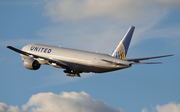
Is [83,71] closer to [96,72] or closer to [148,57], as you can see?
[96,72]

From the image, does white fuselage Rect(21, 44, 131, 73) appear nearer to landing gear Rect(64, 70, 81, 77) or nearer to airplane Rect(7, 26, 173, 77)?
airplane Rect(7, 26, 173, 77)

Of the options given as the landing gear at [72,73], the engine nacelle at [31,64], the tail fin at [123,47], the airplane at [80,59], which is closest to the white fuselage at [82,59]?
the airplane at [80,59]

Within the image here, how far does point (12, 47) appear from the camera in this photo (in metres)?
41.3

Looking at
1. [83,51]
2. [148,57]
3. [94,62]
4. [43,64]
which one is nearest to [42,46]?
[43,64]

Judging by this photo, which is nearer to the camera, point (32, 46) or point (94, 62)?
point (94, 62)

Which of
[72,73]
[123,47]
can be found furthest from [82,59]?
[123,47]

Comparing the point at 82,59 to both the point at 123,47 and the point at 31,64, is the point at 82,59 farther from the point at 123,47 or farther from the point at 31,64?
the point at 31,64

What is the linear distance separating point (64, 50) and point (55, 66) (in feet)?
13.1

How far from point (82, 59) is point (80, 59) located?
1.35 ft

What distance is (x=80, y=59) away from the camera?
45.8 metres

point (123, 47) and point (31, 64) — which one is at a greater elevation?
point (123, 47)

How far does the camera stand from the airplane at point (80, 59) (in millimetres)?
43500

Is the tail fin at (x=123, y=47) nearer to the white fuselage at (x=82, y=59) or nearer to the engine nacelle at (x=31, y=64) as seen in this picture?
the white fuselage at (x=82, y=59)

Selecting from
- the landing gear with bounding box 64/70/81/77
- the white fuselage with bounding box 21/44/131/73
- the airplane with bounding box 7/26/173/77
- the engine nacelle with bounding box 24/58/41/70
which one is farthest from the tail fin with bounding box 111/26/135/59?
the engine nacelle with bounding box 24/58/41/70
